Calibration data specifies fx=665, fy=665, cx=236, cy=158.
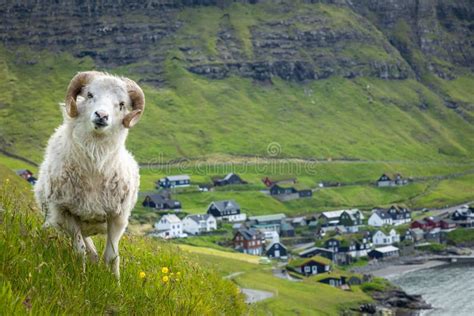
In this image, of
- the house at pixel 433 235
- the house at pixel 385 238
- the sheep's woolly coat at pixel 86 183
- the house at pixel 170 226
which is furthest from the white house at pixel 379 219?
the sheep's woolly coat at pixel 86 183

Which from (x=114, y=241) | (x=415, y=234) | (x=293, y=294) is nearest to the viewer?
(x=114, y=241)

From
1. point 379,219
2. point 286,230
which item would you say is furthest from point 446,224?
point 286,230

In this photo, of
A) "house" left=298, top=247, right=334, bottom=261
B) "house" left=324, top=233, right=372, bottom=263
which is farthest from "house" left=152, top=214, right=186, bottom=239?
"house" left=324, top=233, right=372, bottom=263

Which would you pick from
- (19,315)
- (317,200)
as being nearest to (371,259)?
(317,200)

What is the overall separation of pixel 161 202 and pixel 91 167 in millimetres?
132696

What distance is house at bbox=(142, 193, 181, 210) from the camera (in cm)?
14112

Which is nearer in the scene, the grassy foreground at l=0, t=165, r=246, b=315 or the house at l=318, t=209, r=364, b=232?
the grassy foreground at l=0, t=165, r=246, b=315

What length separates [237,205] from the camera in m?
144

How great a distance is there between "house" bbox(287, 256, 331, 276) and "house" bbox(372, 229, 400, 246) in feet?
111

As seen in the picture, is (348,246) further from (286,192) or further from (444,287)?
(286,192)

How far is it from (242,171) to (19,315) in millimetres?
172465

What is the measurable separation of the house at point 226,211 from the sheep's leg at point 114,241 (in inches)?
5061

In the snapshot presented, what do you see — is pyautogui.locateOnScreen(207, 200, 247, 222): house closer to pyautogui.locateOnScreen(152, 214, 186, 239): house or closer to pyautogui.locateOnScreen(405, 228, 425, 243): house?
pyautogui.locateOnScreen(152, 214, 186, 239): house

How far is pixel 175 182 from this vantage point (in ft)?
516
